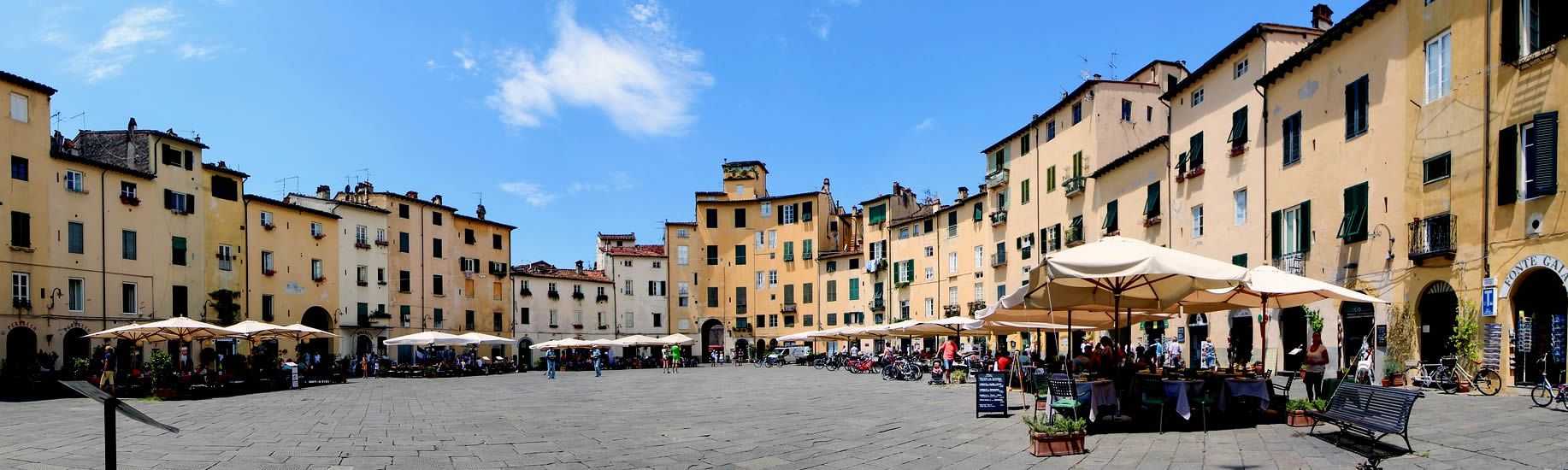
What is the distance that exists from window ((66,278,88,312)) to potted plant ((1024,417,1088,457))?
1489 inches

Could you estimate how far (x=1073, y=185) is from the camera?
39562 mm

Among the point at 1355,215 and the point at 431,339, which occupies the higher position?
the point at 1355,215

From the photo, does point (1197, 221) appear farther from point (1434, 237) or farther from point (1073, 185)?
point (1434, 237)

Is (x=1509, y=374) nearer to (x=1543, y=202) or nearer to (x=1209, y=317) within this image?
(x=1543, y=202)

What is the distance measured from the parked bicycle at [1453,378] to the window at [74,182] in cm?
4218

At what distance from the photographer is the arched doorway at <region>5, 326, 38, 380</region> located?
3303 cm

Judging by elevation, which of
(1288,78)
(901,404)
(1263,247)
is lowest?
(901,404)

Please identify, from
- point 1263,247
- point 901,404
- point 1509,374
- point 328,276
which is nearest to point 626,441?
point 901,404

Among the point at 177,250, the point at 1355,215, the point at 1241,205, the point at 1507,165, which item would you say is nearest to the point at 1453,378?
the point at 1507,165

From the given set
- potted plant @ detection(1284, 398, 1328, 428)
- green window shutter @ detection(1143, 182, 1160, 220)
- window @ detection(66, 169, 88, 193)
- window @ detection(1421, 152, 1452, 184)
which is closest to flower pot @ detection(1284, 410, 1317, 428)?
potted plant @ detection(1284, 398, 1328, 428)

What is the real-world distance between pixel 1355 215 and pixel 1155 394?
13642 mm

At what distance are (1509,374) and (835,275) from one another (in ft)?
170

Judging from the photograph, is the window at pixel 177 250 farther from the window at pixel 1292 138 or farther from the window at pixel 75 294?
the window at pixel 1292 138

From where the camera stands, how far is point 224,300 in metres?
43.0
